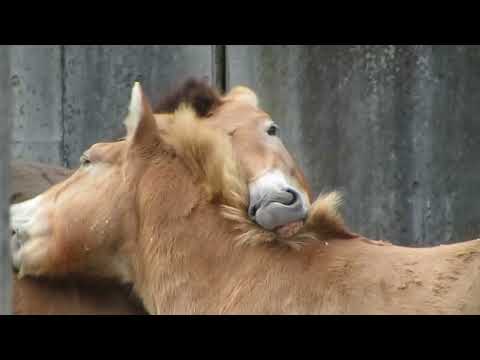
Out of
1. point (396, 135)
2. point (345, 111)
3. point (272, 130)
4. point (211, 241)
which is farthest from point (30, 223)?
point (396, 135)

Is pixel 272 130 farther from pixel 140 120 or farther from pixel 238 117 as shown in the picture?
pixel 140 120

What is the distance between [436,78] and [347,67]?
55 centimetres

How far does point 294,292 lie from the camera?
121 inches

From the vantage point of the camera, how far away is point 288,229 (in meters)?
3.23

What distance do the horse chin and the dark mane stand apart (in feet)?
3.07

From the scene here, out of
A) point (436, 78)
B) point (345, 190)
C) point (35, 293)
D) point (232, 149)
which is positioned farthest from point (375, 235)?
point (35, 293)

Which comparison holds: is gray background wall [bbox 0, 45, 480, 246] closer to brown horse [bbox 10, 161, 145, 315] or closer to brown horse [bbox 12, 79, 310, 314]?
brown horse [bbox 12, 79, 310, 314]

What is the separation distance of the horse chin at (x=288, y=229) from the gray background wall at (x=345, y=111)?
223 centimetres

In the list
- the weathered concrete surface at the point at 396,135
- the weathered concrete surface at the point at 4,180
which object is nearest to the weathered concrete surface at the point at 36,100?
the weathered concrete surface at the point at 396,135

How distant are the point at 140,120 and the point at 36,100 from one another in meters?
2.37

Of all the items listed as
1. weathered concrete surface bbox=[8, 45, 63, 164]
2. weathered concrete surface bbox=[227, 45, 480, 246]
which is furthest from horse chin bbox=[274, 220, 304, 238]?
weathered concrete surface bbox=[8, 45, 63, 164]

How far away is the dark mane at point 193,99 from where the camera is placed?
3.95m
